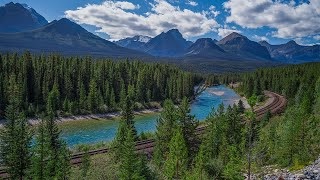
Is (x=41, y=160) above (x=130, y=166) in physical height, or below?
below

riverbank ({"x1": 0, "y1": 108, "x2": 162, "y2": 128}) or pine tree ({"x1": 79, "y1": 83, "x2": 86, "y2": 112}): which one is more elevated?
pine tree ({"x1": 79, "y1": 83, "x2": 86, "y2": 112})

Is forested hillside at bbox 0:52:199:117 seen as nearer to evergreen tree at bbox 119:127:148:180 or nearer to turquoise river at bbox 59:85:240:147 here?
turquoise river at bbox 59:85:240:147

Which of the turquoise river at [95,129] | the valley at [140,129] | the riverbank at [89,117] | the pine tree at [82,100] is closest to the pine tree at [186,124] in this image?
the valley at [140,129]

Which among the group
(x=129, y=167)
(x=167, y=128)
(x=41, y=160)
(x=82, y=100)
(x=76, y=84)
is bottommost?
(x=82, y=100)

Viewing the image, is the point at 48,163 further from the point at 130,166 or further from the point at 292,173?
the point at 292,173

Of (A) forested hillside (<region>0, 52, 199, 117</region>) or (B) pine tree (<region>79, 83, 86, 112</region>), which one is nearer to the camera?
(A) forested hillside (<region>0, 52, 199, 117</region>)

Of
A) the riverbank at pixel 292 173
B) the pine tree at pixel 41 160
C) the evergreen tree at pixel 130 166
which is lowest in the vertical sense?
the pine tree at pixel 41 160

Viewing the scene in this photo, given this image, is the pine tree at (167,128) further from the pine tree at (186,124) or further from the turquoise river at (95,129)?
the turquoise river at (95,129)

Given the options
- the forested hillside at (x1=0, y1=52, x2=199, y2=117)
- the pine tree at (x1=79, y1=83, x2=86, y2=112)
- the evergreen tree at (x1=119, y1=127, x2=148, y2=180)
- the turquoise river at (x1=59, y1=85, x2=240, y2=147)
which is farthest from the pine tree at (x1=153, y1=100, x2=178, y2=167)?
the pine tree at (x1=79, y1=83, x2=86, y2=112)

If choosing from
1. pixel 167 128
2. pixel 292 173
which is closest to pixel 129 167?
pixel 292 173
